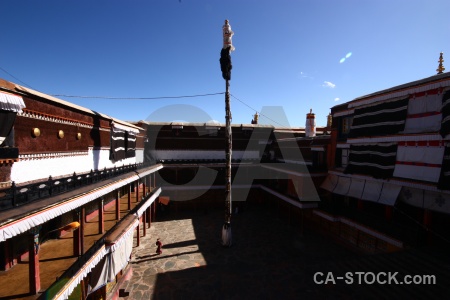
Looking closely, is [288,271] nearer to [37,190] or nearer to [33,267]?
[33,267]

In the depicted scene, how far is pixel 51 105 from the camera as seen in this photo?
999 cm

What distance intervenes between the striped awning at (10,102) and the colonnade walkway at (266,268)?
10.9 metres

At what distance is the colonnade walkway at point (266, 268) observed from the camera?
10953 mm

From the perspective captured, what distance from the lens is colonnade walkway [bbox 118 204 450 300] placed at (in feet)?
35.9

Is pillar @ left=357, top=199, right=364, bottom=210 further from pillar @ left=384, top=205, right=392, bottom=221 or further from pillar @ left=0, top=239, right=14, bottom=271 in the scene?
pillar @ left=0, top=239, right=14, bottom=271

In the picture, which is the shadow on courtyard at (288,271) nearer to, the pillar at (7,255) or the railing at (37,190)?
the pillar at (7,255)

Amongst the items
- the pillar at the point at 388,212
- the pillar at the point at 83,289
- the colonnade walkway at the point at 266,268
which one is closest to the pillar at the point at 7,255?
the pillar at the point at 83,289

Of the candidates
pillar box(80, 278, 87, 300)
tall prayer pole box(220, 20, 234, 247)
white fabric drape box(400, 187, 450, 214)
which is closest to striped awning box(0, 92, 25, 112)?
pillar box(80, 278, 87, 300)

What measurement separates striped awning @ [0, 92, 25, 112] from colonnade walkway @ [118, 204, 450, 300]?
10.9 metres

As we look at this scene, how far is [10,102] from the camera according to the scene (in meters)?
7.01

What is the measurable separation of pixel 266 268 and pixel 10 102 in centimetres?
1604

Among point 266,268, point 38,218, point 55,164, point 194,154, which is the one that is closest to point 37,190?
point 38,218

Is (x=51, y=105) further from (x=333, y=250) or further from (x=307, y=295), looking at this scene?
(x=333, y=250)

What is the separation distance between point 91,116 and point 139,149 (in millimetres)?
10570
